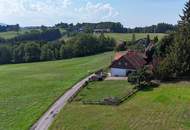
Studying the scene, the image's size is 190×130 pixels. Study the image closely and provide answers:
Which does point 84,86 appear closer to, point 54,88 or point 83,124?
point 54,88

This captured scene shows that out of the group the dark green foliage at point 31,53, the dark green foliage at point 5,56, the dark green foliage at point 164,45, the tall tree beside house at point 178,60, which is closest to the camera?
the tall tree beside house at point 178,60

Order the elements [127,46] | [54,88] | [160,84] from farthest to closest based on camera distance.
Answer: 1. [127,46]
2. [54,88]
3. [160,84]

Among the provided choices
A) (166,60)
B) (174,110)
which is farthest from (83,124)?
(166,60)

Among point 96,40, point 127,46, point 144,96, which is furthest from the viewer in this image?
point 96,40

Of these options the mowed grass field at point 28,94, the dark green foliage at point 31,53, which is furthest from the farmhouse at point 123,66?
the dark green foliage at point 31,53

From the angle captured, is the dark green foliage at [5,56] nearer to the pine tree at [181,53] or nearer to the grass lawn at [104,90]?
the grass lawn at [104,90]

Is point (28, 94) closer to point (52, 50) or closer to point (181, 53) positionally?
point (181, 53)

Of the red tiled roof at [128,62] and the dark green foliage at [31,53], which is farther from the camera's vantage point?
the dark green foliage at [31,53]
